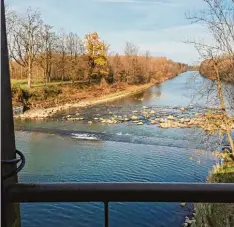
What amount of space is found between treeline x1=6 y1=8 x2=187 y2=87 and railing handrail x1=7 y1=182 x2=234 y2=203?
19480 millimetres

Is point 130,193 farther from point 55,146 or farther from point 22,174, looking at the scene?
point 55,146

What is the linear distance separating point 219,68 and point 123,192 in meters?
8.61

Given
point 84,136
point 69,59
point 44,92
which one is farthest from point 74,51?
point 84,136

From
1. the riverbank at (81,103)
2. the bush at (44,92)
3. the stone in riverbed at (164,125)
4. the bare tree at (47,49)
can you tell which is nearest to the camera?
the stone in riverbed at (164,125)

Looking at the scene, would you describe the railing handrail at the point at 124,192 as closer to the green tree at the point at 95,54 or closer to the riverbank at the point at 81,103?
the riverbank at the point at 81,103

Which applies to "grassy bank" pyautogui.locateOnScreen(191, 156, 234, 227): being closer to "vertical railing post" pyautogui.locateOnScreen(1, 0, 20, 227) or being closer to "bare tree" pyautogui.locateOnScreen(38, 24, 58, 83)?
"vertical railing post" pyautogui.locateOnScreen(1, 0, 20, 227)

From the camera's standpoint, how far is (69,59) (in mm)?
29969

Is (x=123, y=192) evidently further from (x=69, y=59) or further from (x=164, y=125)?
(x=69, y=59)

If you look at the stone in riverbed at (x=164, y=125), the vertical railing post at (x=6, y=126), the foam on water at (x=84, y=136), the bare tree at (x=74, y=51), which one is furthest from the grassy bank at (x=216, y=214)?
the bare tree at (x=74, y=51)

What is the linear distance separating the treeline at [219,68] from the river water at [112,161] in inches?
17.1

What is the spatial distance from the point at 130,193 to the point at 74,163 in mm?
9040

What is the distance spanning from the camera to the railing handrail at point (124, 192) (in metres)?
0.72

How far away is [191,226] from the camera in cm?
619

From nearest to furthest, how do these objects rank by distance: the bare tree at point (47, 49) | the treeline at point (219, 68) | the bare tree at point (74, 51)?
the treeline at point (219, 68) < the bare tree at point (47, 49) < the bare tree at point (74, 51)
